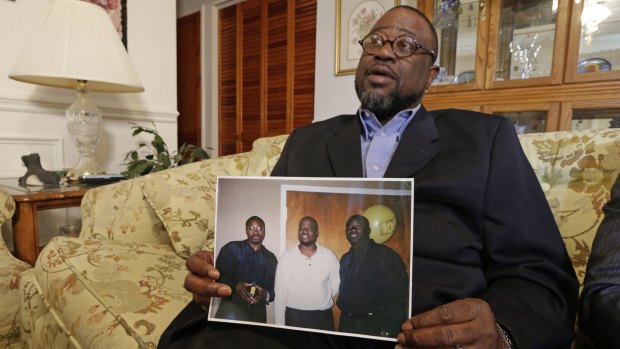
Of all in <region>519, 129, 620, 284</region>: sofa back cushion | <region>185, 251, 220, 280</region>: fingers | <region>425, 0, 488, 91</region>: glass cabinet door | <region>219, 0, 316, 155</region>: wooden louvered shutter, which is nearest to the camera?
<region>185, 251, 220, 280</region>: fingers

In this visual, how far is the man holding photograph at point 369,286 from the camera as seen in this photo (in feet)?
1.66

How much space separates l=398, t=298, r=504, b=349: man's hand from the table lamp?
1386 mm

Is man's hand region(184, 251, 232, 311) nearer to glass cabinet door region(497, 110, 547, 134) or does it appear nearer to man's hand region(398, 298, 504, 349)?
man's hand region(398, 298, 504, 349)

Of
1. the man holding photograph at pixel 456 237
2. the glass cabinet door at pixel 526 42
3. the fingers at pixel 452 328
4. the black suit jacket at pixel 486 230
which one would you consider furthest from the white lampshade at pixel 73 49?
the glass cabinet door at pixel 526 42

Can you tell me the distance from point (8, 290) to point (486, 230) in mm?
1228

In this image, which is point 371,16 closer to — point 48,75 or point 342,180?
point 48,75

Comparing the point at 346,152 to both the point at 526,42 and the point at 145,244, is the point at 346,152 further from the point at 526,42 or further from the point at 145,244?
the point at 526,42

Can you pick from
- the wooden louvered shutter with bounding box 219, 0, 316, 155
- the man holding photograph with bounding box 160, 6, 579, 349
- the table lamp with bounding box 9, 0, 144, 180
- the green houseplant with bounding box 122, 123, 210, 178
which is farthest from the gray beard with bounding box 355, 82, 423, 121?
the wooden louvered shutter with bounding box 219, 0, 316, 155

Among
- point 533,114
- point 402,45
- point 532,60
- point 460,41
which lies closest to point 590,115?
point 533,114

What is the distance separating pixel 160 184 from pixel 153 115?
112cm

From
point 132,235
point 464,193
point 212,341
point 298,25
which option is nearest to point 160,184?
point 132,235

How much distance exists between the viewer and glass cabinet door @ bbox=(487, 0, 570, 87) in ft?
4.87

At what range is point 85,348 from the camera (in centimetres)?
75

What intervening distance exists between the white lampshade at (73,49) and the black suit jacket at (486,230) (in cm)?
110
